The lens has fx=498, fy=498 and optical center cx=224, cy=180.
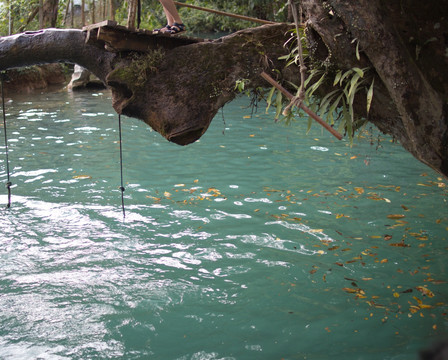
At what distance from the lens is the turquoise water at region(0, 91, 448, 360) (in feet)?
12.8

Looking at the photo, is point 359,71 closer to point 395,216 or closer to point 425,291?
point 425,291

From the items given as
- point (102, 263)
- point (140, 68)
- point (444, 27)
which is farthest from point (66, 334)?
point (444, 27)

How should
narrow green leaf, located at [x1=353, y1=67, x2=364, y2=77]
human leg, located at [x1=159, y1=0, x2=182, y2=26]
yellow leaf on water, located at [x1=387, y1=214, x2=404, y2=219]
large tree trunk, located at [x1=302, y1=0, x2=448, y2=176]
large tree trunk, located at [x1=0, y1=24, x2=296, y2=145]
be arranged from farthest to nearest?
yellow leaf on water, located at [x1=387, y1=214, x2=404, y2=219], human leg, located at [x1=159, y1=0, x2=182, y2=26], large tree trunk, located at [x1=0, y1=24, x2=296, y2=145], narrow green leaf, located at [x1=353, y1=67, x2=364, y2=77], large tree trunk, located at [x1=302, y1=0, x2=448, y2=176]

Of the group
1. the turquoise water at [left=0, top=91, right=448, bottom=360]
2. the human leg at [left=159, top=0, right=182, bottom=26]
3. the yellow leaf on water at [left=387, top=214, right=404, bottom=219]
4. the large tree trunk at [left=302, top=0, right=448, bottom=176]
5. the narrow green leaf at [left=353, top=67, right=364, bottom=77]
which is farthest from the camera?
the yellow leaf on water at [left=387, top=214, right=404, bottom=219]

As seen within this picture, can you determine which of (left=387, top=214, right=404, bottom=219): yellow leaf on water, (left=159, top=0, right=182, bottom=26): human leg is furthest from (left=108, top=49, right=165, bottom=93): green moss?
(left=387, top=214, right=404, bottom=219): yellow leaf on water

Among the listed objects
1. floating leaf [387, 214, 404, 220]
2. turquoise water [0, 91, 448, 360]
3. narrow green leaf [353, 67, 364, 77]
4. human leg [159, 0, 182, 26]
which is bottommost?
turquoise water [0, 91, 448, 360]

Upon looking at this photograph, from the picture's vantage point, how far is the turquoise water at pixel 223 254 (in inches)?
153

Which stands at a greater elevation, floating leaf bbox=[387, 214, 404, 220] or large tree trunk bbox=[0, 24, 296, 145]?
large tree trunk bbox=[0, 24, 296, 145]

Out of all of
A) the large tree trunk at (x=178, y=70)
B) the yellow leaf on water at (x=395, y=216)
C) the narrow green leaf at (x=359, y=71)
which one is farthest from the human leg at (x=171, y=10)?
the yellow leaf on water at (x=395, y=216)

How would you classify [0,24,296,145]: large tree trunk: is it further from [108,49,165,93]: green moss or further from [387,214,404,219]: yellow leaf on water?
[387,214,404,219]: yellow leaf on water

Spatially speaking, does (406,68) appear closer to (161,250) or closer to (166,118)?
(166,118)

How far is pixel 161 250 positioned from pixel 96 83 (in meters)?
13.0

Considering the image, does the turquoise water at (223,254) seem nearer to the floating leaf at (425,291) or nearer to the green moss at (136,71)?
the floating leaf at (425,291)

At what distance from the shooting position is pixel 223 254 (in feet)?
17.2
